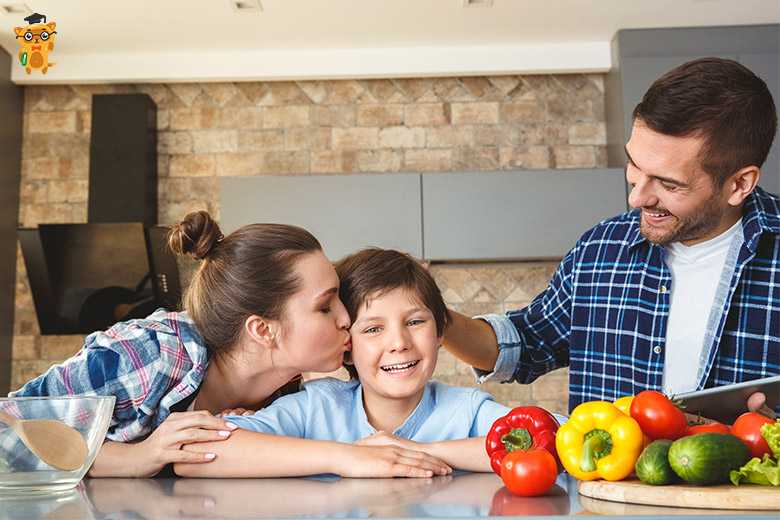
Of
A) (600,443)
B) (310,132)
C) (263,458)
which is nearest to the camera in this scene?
(600,443)

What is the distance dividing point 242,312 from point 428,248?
2.32 metres

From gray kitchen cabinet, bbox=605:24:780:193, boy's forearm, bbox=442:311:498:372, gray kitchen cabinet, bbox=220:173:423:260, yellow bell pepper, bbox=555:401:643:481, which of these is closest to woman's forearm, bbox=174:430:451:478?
yellow bell pepper, bbox=555:401:643:481

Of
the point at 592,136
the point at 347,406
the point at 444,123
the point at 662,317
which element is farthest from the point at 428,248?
the point at 347,406

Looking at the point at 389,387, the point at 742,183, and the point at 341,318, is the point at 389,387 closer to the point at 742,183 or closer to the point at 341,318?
the point at 341,318

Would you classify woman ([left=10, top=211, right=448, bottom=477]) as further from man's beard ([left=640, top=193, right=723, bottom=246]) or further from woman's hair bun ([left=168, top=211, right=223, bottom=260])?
man's beard ([left=640, top=193, right=723, bottom=246])

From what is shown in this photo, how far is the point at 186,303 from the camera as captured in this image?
1.55 metres

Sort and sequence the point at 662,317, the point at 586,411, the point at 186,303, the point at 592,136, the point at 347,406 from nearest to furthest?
the point at 586,411
the point at 347,406
the point at 186,303
the point at 662,317
the point at 592,136

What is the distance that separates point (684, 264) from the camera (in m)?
1.71

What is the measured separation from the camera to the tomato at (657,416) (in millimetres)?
876

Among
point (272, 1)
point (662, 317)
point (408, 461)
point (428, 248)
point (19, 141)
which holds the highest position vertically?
point (272, 1)

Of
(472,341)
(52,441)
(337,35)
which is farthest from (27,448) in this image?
(337,35)

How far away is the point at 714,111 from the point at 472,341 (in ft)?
2.42

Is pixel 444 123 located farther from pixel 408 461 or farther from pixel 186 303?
pixel 408 461

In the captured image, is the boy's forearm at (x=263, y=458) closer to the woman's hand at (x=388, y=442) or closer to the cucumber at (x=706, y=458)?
the woman's hand at (x=388, y=442)
